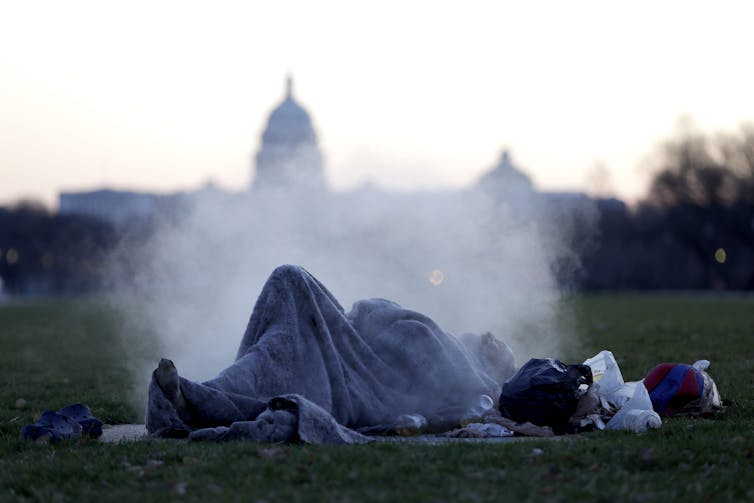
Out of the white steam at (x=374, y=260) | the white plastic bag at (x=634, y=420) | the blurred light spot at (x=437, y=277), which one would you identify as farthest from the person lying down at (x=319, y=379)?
the blurred light spot at (x=437, y=277)

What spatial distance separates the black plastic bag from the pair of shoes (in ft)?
9.76

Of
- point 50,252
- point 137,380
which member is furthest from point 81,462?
point 50,252

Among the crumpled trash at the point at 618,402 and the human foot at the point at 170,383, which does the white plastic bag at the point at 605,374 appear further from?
the human foot at the point at 170,383

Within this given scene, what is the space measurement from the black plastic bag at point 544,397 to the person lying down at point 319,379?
0.30 meters

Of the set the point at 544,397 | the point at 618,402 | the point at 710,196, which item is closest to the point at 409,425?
the point at 544,397

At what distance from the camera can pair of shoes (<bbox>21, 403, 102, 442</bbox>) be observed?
814 centimetres

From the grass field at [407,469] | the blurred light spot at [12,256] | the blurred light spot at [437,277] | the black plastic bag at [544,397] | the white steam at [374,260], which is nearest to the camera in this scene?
the grass field at [407,469]

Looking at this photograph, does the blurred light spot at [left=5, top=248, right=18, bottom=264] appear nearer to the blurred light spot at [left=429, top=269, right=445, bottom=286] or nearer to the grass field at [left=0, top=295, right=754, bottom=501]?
the blurred light spot at [left=429, top=269, right=445, bottom=286]

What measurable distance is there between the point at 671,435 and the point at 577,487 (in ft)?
5.91

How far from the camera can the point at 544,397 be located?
8430 millimetres

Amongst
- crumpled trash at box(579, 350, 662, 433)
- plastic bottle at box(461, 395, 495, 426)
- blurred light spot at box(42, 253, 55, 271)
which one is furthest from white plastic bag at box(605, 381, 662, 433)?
blurred light spot at box(42, 253, 55, 271)

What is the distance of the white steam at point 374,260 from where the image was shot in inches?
512

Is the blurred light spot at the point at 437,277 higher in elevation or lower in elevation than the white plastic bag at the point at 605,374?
higher

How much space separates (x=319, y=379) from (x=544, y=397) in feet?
5.32
